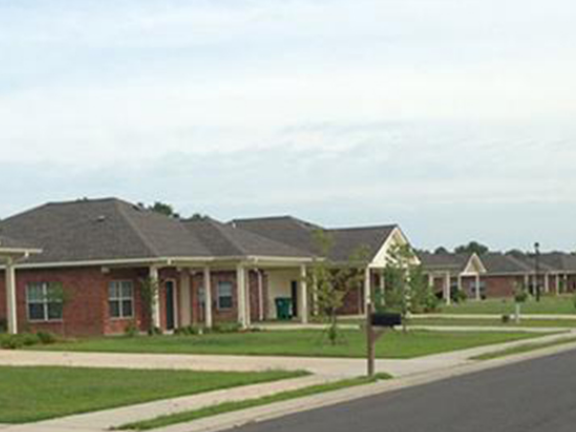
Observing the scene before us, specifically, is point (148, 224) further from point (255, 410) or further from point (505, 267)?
point (505, 267)

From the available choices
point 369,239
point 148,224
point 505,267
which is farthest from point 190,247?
point 505,267

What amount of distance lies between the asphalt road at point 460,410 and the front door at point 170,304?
2644 cm

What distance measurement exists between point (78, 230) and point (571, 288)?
93.0m

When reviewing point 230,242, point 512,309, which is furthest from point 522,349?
point 512,309

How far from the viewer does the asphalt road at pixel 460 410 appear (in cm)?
1525

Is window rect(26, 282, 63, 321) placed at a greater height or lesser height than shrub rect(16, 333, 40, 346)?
greater

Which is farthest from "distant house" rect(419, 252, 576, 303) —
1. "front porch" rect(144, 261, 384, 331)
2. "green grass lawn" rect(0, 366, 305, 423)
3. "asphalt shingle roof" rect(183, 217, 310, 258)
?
"green grass lawn" rect(0, 366, 305, 423)

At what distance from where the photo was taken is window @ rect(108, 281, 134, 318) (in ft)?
148

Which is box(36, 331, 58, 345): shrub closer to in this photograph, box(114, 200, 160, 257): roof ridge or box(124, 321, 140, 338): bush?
box(124, 321, 140, 338): bush

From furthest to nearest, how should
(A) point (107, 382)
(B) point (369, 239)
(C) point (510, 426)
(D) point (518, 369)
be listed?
(B) point (369, 239) < (D) point (518, 369) < (A) point (107, 382) < (C) point (510, 426)

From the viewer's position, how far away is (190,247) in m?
47.3

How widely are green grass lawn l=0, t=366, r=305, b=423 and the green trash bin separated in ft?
117

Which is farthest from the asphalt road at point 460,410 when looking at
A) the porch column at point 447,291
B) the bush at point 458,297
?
the bush at point 458,297

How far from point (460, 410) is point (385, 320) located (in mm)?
7385
